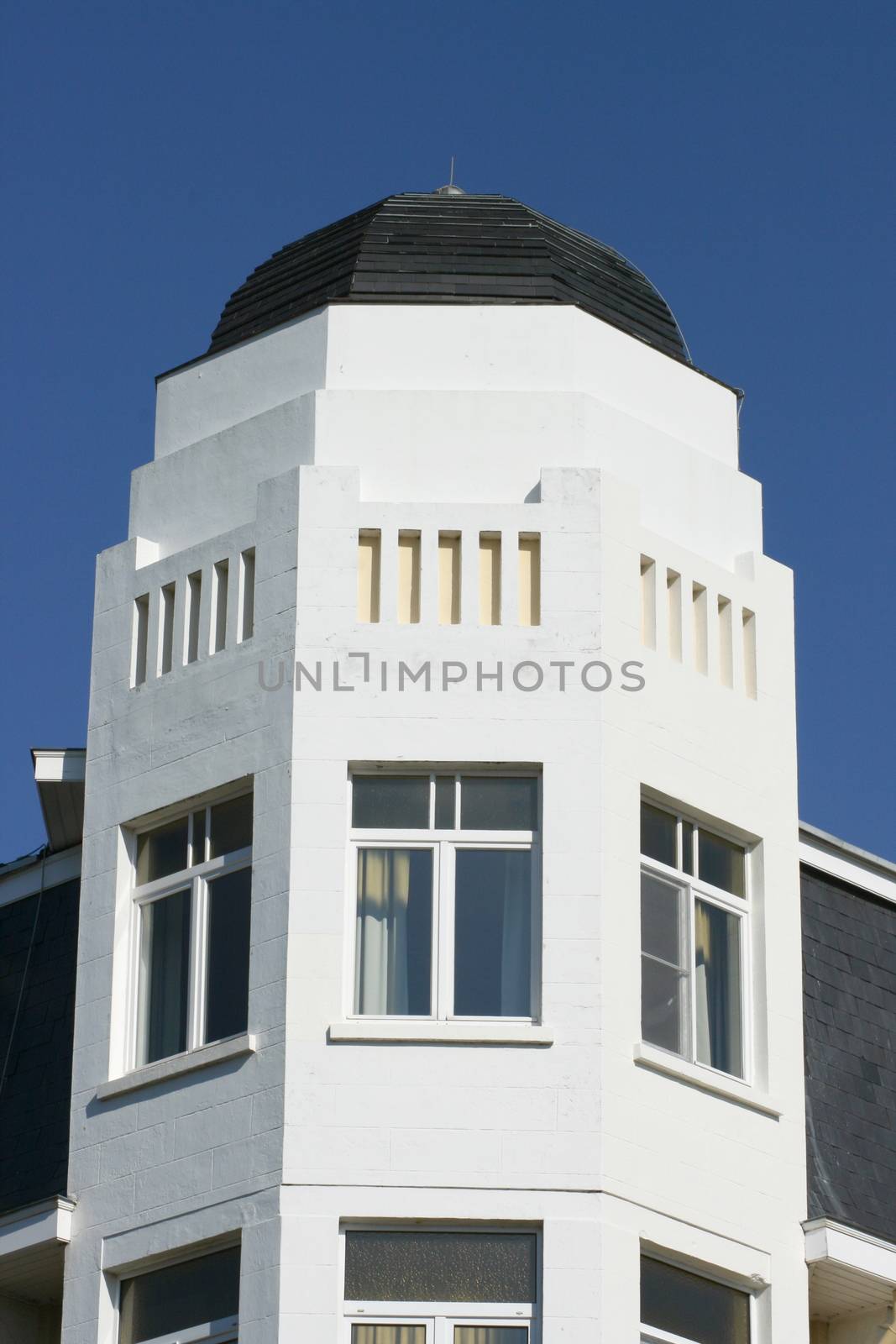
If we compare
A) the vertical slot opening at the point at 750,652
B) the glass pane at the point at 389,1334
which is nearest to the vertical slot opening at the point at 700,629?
the vertical slot opening at the point at 750,652

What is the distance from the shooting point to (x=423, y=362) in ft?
76.0

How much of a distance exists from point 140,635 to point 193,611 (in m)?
0.61

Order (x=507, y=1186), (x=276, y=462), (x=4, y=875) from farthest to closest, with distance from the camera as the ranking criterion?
(x=4, y=875) → (x=276, y=462) → (x=507, y=1186)

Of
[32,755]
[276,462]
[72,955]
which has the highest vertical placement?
[276,462]

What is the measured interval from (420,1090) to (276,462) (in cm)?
567

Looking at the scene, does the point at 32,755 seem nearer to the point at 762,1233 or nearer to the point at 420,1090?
the point at 420,1090

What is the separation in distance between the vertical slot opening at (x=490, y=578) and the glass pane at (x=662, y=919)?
2.41 m

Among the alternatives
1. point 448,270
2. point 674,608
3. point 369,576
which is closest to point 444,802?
point 369,576

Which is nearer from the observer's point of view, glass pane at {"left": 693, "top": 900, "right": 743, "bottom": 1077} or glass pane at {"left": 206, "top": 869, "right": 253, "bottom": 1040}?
glass pane at {"left": 206, "top": 869, "right": 253, "bottom": 1040}

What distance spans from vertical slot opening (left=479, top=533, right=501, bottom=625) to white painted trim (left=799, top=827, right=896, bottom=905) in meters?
3.52

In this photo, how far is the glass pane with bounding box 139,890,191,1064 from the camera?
2158 centimetres

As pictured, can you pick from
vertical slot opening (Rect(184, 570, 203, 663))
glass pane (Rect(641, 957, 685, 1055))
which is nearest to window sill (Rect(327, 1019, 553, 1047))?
glass pane (Rect(641, 957, 685, 1055))

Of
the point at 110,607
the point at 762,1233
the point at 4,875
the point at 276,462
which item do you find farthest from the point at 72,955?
the point at 762,1233

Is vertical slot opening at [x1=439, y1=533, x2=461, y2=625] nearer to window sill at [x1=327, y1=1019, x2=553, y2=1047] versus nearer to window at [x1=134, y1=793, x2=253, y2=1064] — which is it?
window at [x1=134, y1=793, x2=253, y2=1064]
